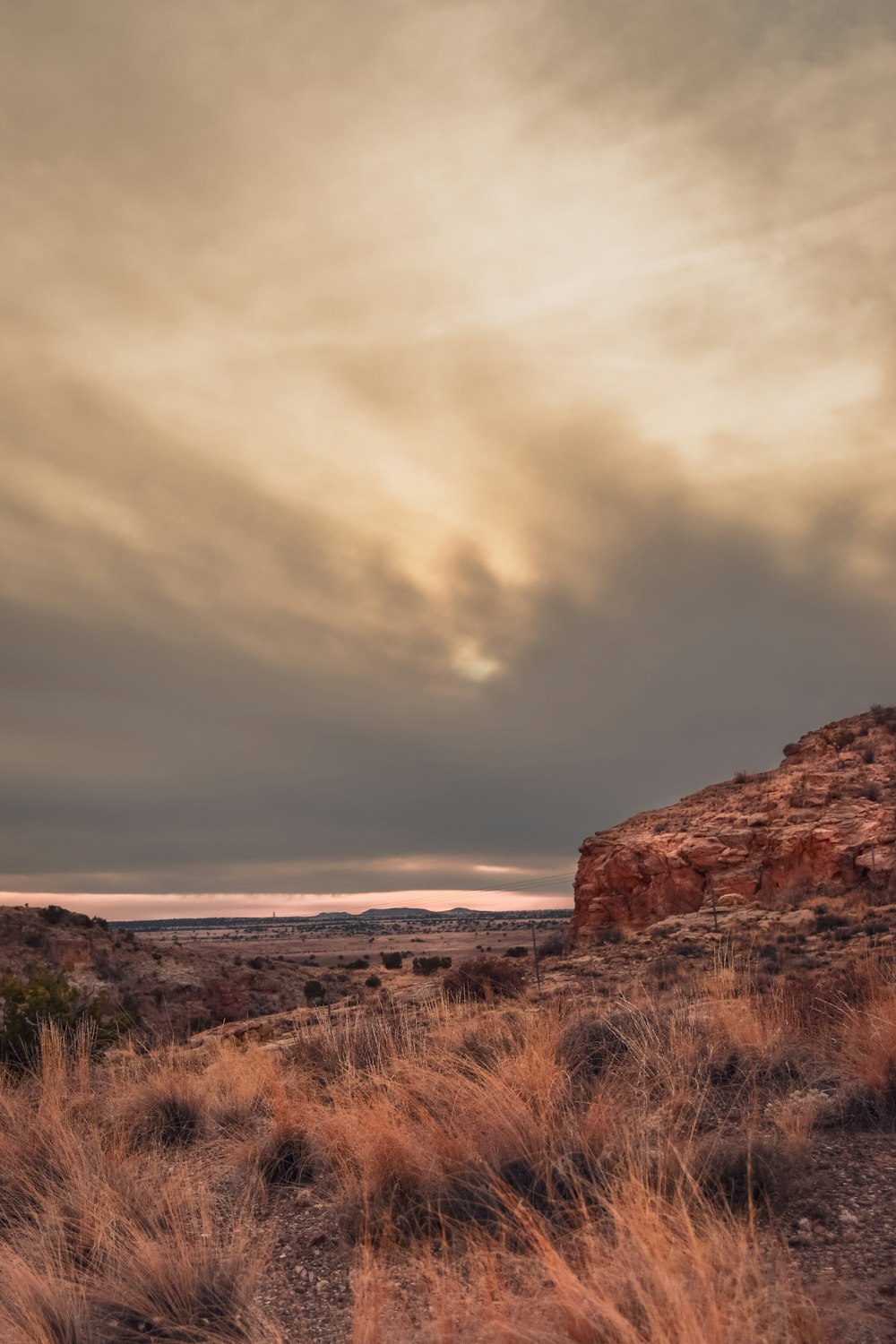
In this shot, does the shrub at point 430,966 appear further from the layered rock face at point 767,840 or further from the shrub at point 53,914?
the shrub at point 53,914

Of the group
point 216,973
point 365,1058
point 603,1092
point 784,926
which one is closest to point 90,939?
point 216,973

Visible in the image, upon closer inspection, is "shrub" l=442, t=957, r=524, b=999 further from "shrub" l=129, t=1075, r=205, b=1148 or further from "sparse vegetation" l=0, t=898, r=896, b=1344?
"shrub" l=129, t=1075, r=205, b=1148

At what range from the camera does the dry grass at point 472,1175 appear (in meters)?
3.91

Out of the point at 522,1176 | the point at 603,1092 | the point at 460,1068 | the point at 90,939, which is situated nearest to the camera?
the point at 522,1176

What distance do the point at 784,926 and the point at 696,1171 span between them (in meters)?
22.4

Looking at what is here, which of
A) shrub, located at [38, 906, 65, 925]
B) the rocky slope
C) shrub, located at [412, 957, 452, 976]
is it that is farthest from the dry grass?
shrub, located at [38, 906, 65, 925]

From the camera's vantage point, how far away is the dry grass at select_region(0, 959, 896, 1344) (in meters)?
3.91

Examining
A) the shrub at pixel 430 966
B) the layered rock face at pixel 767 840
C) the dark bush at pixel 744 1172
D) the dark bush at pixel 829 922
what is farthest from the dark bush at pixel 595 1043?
the shrub at pixel 430 966

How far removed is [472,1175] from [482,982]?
1427 centimetres

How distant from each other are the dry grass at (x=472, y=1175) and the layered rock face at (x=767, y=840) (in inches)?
917

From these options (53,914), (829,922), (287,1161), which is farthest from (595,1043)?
(53,914)

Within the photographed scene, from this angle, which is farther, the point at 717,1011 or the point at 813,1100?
the point at 717,1011

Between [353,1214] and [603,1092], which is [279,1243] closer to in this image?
[353,1214]

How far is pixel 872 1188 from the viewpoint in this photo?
534cm
